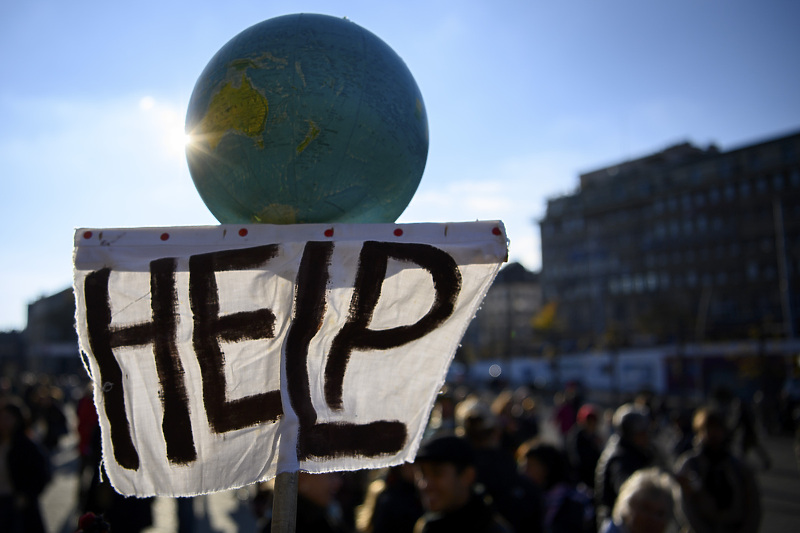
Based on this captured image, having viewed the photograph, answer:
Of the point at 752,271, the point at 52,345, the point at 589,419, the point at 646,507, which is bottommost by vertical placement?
the point at 52,345

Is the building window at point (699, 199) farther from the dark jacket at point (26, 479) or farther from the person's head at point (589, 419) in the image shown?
the dark jacket at point (26, 479)

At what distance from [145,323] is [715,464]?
424 centimetres

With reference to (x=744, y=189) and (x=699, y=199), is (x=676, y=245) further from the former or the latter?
(x=744, y=189)

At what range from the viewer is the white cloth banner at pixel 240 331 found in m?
1.78

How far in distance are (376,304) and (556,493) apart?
3083mm

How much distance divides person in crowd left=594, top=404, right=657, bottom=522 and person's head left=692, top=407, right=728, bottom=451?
0.50 meters

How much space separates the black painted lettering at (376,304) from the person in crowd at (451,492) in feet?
3.66

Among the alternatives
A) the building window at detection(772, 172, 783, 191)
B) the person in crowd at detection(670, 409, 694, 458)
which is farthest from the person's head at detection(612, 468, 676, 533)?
the building window at detection(772, 172, 783, 191)

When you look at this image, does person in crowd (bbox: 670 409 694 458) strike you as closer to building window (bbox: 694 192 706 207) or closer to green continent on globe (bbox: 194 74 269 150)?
green continent on globe (bbox: 194 74 269 150)

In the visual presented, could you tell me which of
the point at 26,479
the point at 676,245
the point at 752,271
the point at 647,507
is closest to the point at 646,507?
the point at 647,507

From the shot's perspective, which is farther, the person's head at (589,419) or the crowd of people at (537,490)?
the person's head at (589,419)

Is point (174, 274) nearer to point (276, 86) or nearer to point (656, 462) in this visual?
point (276, 86)

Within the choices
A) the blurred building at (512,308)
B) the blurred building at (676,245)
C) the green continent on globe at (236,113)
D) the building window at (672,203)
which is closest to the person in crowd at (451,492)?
the green continent on globe at (236,113)

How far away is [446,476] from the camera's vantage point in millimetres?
2770
